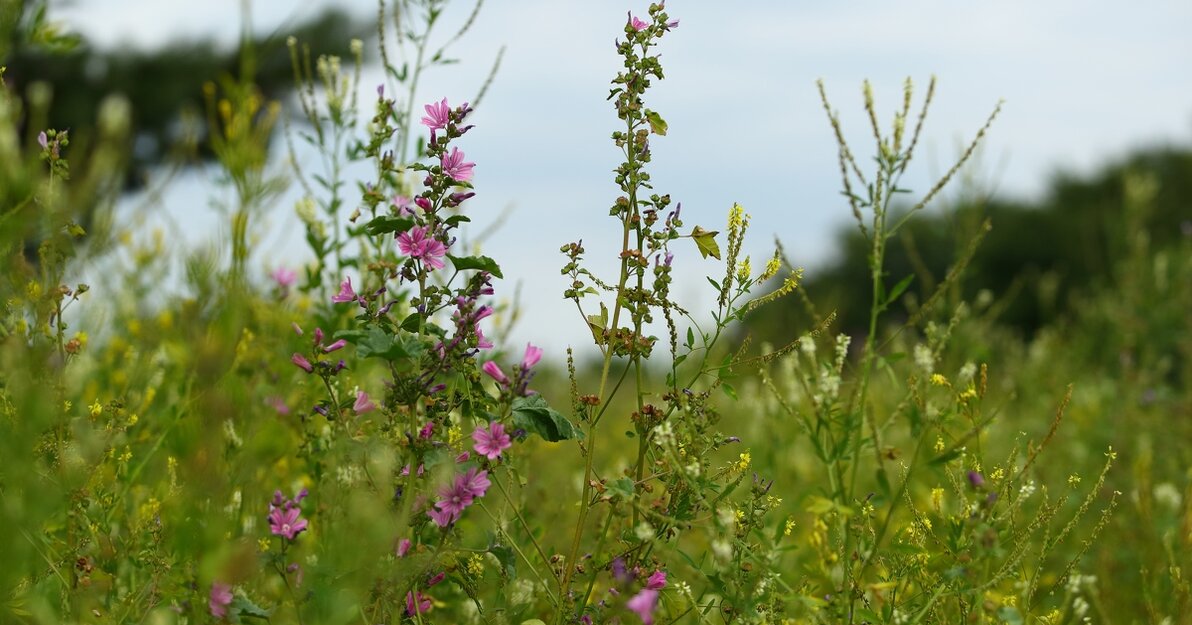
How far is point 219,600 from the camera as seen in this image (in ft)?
5.40

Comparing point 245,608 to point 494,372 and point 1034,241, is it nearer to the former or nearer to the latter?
point 494,372

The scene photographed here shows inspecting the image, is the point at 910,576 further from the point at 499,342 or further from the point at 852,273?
the point at 852,273

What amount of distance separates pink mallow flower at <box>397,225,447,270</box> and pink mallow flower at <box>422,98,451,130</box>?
190 mm

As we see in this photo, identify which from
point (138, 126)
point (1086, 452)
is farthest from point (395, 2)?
point (138, 126)

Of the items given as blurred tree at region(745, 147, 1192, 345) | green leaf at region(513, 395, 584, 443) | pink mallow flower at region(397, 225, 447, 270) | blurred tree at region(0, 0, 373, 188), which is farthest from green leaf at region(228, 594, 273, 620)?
blurred tree at region(745, 147, 1192, 345)

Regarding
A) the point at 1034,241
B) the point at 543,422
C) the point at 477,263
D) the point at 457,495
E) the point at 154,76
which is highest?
the point at 477,263

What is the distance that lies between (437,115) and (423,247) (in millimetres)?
243

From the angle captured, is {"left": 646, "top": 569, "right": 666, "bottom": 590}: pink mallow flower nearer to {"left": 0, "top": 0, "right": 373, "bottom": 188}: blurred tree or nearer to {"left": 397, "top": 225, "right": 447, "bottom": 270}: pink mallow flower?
{"left": 397, "top": 225, "right": 447, "bottom": 270}: pink mallow flower

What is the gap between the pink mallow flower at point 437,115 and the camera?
6.08 ft

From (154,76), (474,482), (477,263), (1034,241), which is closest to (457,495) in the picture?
(474,482)

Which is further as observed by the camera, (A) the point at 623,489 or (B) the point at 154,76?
A: (B) the point at 154,76

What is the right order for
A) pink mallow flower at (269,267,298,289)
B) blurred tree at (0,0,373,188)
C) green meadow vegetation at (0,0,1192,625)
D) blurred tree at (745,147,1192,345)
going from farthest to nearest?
1. blurred tree at (745,147,1192,345)
2. blurred tree at (0,0,373,188)
3. pink mallow flower at (269,267,298,289)
4. green meadow vegetation at (0,0,1192,625)

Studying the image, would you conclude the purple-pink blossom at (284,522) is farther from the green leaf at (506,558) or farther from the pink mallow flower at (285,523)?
the green leaf at (506,558)

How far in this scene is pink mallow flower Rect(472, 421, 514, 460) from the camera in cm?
171
